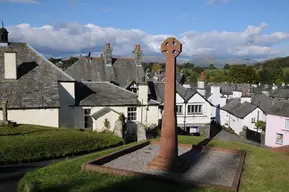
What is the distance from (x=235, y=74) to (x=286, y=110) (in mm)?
78538

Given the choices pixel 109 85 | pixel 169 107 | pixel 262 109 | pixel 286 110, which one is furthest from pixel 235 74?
pixel 169 107

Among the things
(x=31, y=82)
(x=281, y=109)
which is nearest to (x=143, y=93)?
(x=31, y=82)

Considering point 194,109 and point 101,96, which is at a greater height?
point 101,96

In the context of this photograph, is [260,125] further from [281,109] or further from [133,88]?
[133,88]

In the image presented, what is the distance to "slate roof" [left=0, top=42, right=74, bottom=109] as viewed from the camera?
21.7m

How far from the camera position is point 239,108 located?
39.3m

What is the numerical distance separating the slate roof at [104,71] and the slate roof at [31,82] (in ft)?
36.1

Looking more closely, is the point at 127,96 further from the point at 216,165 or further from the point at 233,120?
the point at 233,120

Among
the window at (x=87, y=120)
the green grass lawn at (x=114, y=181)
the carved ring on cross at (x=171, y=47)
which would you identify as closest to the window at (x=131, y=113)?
the window at (x=87, y=120)

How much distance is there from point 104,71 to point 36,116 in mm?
16240

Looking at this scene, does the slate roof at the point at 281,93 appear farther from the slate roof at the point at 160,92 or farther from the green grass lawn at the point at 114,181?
the green grass lawn at the point at 114,181

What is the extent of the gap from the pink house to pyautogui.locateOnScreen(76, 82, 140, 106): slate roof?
17.5 meters

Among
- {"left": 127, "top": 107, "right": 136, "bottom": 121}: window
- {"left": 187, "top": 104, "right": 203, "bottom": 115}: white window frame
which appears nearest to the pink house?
{"left": 187, "top": 104, "right": 203, "bottom": 115}: white window frame

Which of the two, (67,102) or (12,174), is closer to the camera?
(12,174)
